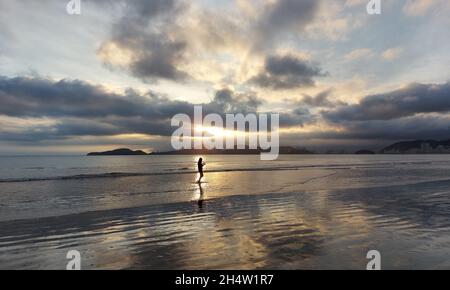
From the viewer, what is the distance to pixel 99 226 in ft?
42.1

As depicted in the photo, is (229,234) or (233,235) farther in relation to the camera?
(229,234)

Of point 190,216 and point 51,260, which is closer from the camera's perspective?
point 51,260

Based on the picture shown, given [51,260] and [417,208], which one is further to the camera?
[417,208]

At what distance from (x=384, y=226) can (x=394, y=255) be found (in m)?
4.01

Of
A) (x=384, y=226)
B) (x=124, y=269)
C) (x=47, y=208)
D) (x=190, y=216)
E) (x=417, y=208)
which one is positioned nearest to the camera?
(x=124, y=269)
